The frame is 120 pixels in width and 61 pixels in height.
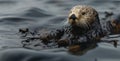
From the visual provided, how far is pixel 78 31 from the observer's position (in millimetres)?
8172

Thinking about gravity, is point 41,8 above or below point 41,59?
above

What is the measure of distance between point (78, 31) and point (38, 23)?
2210mm

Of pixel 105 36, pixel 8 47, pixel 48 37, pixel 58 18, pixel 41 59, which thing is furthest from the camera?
pixel 58 18

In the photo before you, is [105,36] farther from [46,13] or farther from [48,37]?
[46,13]

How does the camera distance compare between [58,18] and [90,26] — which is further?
[58,18]

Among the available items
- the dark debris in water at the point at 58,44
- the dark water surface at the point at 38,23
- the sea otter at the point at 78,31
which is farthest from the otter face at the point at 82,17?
the dark water surface at the point at 38,23

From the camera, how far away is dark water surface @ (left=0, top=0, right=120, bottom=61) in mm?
7004

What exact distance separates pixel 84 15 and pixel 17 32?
63.5 inches

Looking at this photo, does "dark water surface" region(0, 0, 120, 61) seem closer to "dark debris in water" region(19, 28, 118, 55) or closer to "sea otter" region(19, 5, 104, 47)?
"dark debris in water" region(19, 28, 118, 55)

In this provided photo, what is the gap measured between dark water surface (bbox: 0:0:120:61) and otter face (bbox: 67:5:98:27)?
0.63m

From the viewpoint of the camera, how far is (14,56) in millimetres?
6973

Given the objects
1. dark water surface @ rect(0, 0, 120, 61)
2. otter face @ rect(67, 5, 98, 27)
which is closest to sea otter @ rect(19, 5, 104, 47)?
otter face @ rect(67, 5, 98, 27)

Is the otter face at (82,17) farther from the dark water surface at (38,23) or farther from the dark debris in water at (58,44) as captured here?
the dark water surface at (38,23)

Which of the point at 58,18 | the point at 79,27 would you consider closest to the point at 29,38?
the point at 79,27
